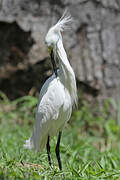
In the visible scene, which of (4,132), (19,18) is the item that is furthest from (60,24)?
(19,18)

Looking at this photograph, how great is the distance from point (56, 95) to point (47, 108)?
0.17m

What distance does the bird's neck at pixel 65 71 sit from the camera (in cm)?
320

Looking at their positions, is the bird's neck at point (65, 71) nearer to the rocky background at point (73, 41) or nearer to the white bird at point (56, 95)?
the white bird at point (56, 95)

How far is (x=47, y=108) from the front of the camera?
328 cm

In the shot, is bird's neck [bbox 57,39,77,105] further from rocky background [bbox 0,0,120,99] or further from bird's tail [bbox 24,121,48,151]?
rocky background [bbox 0,0,120,99]

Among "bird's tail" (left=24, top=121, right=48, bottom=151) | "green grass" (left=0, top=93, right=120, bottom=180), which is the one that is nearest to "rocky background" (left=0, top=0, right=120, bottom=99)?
"green grass" (left=0, top=93, right=120, bottom=180)

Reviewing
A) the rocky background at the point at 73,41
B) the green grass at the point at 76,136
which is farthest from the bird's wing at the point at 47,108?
the rocky background at the point at 73,41

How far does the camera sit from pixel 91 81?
20.4 feet

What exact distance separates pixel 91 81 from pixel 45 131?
118 inches

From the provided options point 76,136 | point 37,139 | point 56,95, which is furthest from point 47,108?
point 76,136

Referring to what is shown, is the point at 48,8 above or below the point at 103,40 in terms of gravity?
above

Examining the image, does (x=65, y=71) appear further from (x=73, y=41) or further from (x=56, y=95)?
(x=73, y=41)

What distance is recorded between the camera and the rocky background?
20.0ft

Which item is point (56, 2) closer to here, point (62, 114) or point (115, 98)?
point (115, 98)
